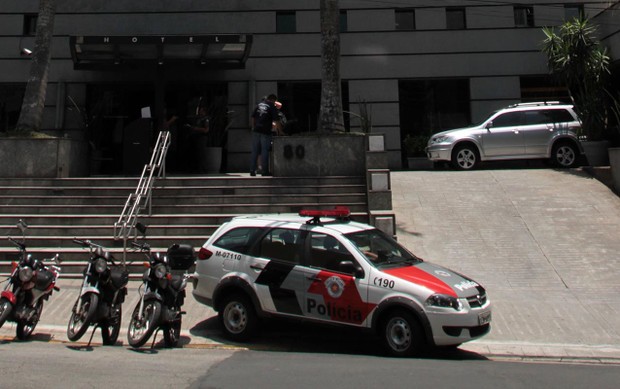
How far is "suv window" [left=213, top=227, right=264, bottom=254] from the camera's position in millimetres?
7125

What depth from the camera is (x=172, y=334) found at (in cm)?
666

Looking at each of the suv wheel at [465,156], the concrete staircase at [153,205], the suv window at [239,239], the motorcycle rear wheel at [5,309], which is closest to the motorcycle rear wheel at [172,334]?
the suv window at [239,239]

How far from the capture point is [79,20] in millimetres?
19109

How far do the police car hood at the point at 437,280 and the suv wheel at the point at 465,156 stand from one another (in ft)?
31.8

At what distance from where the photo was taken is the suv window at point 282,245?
6844 millimetres

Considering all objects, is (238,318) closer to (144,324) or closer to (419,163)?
(144,324)

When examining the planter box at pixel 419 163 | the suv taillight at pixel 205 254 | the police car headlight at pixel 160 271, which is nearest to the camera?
the police car headlight at pixel 160 271

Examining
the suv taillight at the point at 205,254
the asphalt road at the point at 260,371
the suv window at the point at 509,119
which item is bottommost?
the asphalt road at the point at 260,371

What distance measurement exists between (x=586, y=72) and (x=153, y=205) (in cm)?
1354

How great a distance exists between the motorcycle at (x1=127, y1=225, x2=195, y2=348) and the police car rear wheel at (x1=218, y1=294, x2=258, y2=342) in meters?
0.63

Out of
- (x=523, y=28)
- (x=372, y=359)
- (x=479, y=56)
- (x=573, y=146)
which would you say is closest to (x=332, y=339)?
(x=372, y=359)

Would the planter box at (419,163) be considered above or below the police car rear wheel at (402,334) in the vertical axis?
above

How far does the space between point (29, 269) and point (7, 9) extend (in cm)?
1662

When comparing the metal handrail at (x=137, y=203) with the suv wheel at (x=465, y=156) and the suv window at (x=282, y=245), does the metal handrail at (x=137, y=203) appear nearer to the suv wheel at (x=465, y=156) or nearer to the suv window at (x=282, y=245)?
the suv window at (x=282, y=245)
